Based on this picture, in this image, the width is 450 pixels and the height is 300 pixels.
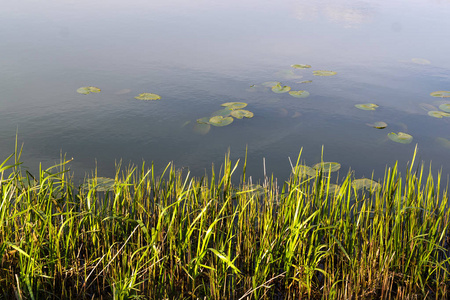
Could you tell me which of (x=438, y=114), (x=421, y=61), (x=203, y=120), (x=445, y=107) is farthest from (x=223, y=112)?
(x=421, y=61)

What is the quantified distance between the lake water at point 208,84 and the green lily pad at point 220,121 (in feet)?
0.25

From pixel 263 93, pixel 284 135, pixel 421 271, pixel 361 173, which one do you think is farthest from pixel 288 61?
pixel 421 271

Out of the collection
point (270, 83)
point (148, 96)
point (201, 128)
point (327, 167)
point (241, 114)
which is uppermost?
point (270, 83)

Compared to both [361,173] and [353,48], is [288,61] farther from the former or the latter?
[361,173]

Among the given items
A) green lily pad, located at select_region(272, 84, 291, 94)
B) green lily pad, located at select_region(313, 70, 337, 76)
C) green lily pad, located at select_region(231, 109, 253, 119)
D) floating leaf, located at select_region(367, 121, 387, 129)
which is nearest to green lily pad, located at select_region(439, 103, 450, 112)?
floating leaf, located at select_region(367, 121, 387, 129)

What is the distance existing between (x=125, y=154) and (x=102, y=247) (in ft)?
6.77

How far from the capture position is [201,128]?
16.4 ft

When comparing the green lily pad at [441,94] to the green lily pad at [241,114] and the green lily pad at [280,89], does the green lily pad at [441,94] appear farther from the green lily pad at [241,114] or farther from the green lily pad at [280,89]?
the green lily pad at [241,114]

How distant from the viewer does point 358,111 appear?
5754 millimetres

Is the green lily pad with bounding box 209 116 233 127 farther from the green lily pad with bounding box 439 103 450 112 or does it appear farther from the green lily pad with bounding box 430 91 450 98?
the green lily pad with bounding box 430 91 450 98

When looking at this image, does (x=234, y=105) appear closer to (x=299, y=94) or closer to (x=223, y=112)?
(x=223, y=112)

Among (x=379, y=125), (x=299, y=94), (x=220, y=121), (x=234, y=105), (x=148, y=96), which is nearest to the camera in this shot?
(x=220, y=121)

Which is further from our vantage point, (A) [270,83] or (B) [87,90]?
(A) [270,83]

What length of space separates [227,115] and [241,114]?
0.18 meters
